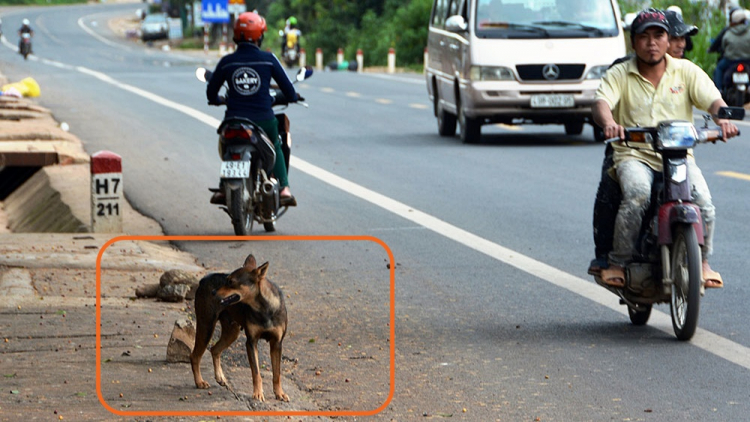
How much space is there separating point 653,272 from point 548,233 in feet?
12.4

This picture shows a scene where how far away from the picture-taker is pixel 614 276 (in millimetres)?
6938

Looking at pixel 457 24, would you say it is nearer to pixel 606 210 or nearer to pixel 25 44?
pixel 606 210

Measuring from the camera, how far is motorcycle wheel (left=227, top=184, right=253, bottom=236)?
9953 mm

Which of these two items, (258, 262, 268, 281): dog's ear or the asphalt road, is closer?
(258, 262, 268, 281): dog's ear

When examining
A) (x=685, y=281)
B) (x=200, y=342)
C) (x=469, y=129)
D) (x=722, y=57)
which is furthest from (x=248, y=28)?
(x=722, y=57)

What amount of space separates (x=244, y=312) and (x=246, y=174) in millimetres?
6311

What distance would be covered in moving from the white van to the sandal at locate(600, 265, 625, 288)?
11313mm

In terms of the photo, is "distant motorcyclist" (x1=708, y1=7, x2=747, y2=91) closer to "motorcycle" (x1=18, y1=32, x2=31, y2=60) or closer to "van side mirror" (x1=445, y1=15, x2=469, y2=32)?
"van side mirror" (x1=445, y1=15, x2=469, y2=32)

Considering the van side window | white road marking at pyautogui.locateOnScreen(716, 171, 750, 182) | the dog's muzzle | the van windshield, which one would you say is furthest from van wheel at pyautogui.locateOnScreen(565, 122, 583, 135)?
the dog's muzzle

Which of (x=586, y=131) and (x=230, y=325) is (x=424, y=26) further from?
(x=230, y=325)

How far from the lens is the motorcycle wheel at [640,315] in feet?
23.5

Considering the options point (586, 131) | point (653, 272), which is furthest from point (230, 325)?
point (586, 131)

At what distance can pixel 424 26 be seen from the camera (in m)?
55.2

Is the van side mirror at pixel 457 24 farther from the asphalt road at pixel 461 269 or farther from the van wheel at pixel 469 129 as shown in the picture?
the asphalt road at pixel 461 269
